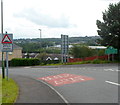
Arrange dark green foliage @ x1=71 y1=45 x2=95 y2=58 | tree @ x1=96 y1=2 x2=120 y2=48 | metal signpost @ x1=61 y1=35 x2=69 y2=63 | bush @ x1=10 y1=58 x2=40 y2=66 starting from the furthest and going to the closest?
1. dark green foliage @ x1=71 y1=45 x2=95 y2=58
2. bush @ x1=10 y1=58 x2=40 y2=66
3. metal signpost @ x1=61 y1=35 x2=69 y2=63
4. tree @ x1=96 y1=2 x2=120 y2=48

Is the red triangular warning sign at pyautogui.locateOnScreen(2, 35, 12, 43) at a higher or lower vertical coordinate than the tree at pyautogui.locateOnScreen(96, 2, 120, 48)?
lower

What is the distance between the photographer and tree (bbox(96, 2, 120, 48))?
1473 inches

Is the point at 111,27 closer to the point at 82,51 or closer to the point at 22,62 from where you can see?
the point at 22,62

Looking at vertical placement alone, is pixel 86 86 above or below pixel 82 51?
below

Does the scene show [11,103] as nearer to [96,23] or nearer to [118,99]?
[118,99]

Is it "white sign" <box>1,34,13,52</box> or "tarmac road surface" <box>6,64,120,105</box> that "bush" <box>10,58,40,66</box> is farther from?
"white sign" <box>1,34,13,52</box>

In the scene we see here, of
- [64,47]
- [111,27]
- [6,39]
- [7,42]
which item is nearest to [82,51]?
[64,47]

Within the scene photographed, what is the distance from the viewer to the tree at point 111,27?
37406 millimetres

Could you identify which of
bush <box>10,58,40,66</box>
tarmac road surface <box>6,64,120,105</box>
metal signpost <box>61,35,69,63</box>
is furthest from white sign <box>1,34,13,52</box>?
bush <box>10,58,40,66</box>

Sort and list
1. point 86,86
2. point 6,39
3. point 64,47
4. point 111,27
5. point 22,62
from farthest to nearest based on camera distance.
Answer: point 22,62 < point 64,47 < point 111,27 < point 6,39 < point 86,86

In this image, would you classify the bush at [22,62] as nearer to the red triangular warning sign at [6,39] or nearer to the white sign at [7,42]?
the white sign at [7,42]

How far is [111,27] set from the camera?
37.4 m

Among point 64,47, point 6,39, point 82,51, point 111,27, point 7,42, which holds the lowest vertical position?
point 82,51

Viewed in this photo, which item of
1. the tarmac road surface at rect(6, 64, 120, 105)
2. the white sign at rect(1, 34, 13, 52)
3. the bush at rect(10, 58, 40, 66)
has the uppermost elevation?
the white sign at rect(1, 34, 13, 52)
